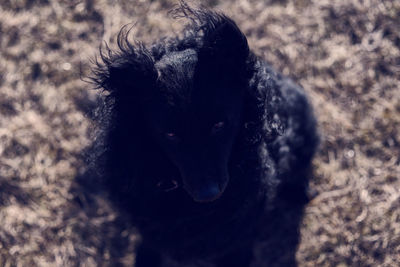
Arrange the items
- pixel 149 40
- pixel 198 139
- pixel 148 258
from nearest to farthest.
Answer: pixel 198 139, pixel 148 258, pixel 149 40

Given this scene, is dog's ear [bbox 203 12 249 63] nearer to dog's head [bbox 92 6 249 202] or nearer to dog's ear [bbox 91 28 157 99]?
dog's head [bbox 92 6 249 202]

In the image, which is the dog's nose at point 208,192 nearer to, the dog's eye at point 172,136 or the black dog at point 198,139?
the black dog at point 198,139

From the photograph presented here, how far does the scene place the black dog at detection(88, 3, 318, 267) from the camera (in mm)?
2400

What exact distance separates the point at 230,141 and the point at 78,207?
2196 millimetres

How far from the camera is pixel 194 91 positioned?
2.40m

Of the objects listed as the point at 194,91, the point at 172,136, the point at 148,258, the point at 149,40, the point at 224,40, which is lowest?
the point at 148,258

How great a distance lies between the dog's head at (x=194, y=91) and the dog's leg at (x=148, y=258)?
1.50 meters

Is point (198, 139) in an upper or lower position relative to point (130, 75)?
lower

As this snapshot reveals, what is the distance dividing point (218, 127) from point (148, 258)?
1953 mm

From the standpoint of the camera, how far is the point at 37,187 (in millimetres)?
4145

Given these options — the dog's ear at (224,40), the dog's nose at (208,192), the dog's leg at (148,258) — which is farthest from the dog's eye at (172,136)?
the dog's leg at (148,258)

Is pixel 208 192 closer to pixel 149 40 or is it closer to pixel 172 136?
pixel 172 136

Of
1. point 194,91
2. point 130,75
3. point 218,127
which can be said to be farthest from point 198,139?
point 130,75

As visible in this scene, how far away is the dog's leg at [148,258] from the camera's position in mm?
3818
